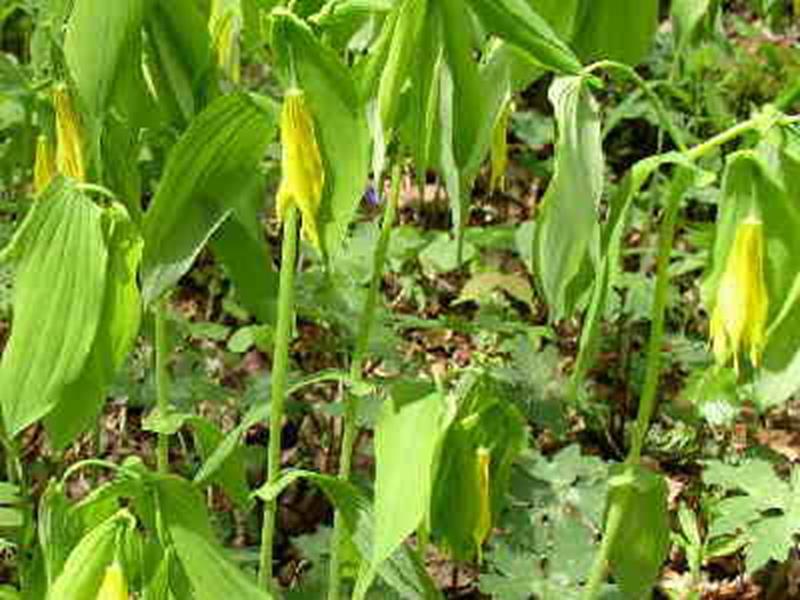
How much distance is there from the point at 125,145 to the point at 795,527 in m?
1.12

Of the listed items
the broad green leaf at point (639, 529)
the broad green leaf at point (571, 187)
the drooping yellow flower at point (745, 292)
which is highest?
the broad green leaf at point (571, 187)

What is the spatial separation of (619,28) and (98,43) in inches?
17.9

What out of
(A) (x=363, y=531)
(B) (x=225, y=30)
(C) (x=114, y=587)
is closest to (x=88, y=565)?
(C) (x=114, y=587)

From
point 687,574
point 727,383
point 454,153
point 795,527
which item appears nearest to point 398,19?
point 454,153

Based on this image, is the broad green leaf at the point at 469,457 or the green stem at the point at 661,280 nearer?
the green stem at the point at 661,280

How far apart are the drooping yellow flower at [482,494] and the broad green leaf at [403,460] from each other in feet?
0.34

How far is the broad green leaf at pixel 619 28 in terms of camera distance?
1171 mm

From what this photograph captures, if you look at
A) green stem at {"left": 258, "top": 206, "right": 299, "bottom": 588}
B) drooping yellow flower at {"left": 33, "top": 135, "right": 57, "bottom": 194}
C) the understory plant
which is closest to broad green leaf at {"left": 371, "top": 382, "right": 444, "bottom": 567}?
the understory plant

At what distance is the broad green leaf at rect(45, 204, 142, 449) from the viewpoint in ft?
3.79

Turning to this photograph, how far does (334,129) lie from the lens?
1.10 m

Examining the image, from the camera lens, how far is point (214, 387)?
2.09 meters

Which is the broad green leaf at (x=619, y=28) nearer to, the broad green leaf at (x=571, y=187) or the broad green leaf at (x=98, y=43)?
the broad green leaf at (x=571, y=187)

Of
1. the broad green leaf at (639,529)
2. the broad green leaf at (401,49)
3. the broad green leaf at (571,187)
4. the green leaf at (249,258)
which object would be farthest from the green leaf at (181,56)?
the broad green leaf at (639,529)

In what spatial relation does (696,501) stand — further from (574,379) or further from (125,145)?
(125,145)
